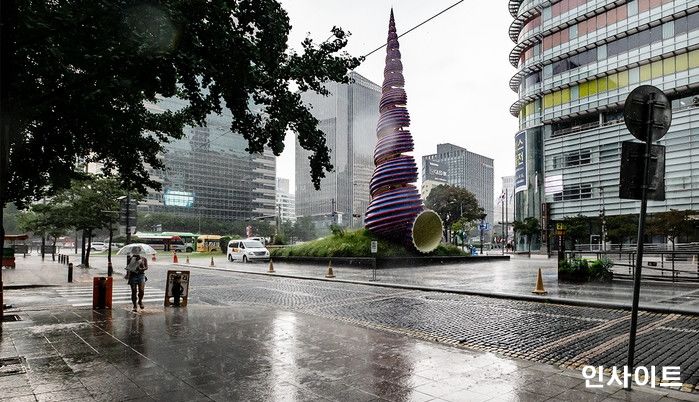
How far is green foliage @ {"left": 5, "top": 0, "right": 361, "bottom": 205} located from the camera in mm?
5855

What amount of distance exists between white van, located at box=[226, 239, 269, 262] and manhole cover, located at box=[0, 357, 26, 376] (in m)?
30.2

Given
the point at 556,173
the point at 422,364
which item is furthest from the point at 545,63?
the point at 422,364

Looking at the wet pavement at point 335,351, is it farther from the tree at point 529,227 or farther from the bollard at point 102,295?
the tree at point 529,227

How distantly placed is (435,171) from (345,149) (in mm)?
48404

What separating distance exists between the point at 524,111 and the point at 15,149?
76.6 metres

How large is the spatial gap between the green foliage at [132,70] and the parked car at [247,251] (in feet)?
89.1

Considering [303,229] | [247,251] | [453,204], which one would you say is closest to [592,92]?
[453,204]

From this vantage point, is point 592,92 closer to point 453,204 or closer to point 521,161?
point 521,161

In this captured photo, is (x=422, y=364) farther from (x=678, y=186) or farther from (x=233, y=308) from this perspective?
(x=678, y=186)

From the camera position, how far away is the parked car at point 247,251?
36781 mm

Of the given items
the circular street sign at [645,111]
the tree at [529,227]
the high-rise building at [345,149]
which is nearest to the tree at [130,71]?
the circular street sign at [645,111]

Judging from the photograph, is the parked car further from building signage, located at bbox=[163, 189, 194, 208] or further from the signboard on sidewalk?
building signage, located at bbox=[163, 189, 194, 208]

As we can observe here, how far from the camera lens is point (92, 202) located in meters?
27.6

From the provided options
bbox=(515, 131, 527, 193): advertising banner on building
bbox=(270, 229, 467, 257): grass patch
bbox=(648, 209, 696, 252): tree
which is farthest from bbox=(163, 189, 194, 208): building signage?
bbox=(648, 209, 696, 252): tree
